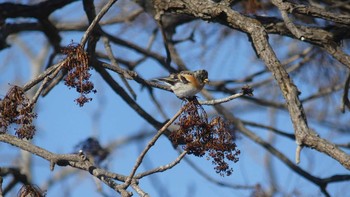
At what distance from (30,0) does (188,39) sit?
61.8 inches

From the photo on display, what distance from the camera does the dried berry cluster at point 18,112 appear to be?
364 cm

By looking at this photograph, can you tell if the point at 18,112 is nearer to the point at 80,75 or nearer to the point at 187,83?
the point at 80,75

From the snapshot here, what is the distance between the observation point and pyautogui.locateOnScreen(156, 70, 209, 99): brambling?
153 inches

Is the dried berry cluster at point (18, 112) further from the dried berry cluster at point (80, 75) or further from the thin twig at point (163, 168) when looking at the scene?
the thin twig at point (163, 168)

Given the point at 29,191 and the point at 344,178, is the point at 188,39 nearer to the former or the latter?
the point at 344,178

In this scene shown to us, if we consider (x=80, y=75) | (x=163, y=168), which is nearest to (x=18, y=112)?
(x=80, y=75)

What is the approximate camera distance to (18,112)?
366 centimetres

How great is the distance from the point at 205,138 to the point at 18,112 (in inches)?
38.6

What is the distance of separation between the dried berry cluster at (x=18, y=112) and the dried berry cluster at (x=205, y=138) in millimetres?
757

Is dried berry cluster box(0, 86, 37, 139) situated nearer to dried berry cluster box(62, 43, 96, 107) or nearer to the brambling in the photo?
dried berry cluster box(62, 43, 96, 107)

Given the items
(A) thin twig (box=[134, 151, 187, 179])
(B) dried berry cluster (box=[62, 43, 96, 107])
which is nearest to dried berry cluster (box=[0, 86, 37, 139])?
(B) dried berry cluster (box=[62, 43, 96, 107])

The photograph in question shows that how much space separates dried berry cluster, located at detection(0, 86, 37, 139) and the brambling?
82 cm

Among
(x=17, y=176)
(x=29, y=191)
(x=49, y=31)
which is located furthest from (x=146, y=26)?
Result: (x=29, y=191)

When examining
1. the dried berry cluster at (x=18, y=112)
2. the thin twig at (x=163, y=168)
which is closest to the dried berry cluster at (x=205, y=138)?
the thin twig at (x=163, y=168)
